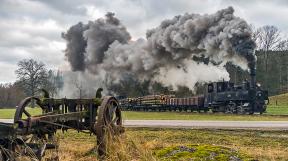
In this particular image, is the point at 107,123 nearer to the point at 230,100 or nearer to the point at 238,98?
the point at 238,98

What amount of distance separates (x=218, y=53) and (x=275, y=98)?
3039 centimetres

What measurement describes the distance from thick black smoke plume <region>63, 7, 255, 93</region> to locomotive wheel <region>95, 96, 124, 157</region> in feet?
87.5

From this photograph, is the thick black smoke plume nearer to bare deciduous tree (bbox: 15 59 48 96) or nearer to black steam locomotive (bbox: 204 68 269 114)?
black steam locomotive (bbox: 204 68 269 114)

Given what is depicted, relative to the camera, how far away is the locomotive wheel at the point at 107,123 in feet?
28.2

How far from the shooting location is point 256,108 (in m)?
37.2

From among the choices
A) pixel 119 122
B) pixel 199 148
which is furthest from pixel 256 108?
pixel 199 148

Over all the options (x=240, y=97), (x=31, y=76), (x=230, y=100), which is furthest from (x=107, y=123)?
(x=31, y=76)

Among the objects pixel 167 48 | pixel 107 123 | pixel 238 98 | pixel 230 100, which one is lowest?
pixel 107 123

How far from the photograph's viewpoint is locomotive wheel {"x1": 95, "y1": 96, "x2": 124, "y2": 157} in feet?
28.2

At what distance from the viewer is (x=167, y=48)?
4147cm

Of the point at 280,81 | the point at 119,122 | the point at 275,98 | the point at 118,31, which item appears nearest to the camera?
the point at 119,122

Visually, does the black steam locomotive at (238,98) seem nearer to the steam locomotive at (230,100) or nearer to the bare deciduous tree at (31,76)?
the steam locomotive at (230,100)

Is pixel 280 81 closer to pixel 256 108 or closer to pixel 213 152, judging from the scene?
pixel 256 108

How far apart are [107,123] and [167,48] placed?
107ft
